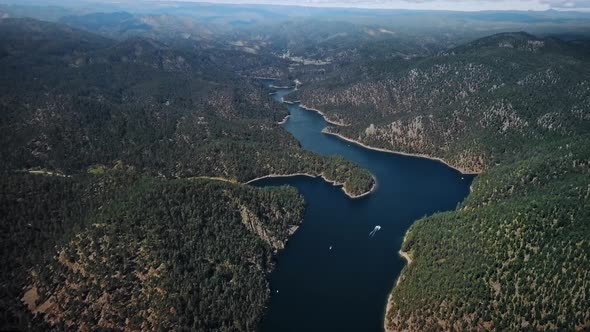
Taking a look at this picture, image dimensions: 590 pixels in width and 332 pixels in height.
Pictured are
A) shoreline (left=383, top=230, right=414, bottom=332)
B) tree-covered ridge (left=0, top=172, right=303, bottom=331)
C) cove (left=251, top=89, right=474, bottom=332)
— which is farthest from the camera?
cove (left=251, top=89, right=474, bottom=332)

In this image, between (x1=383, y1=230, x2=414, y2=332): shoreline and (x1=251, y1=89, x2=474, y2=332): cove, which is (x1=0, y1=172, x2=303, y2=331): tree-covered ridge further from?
(x1=383, y1=230, x2=414, y2=332): shoreline

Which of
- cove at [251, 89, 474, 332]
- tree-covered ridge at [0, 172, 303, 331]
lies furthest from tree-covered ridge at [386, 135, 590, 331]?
tree-covered ridge at [0, 172, 303, 331]

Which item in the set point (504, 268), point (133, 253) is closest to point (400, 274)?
point (504, 268)

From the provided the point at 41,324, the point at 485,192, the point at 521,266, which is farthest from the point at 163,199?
the point at 485,192

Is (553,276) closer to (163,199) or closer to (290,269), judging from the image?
(290,269)

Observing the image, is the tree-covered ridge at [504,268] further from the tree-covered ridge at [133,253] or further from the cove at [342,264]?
the tree-covered ridge at [133,253]

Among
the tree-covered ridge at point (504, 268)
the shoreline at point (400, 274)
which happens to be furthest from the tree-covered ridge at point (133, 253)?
the tree-covered ridge at point (504, 268)

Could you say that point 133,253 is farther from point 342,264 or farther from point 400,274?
point 400,274
